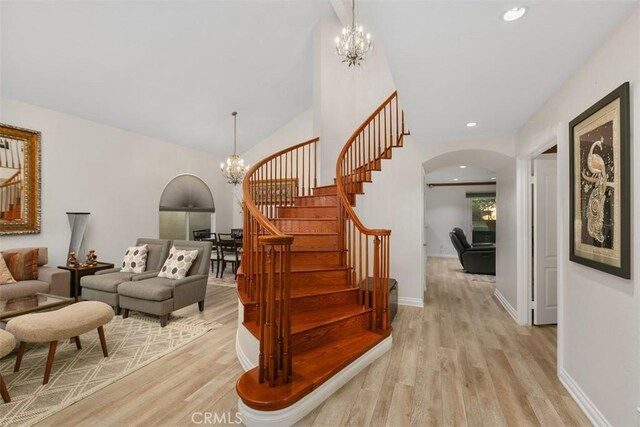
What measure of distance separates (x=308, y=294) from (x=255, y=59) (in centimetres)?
432

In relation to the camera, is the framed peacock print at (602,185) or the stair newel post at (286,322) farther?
the stair newel post at (286,322)

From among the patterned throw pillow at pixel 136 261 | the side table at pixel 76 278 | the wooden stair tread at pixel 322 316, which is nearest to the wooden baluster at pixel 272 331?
the wooden stair tread at pixel 322 316

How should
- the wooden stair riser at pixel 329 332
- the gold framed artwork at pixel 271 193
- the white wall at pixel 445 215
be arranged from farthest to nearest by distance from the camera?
1. the white wall at pixel 445 215
2. the gold framed artwork at pixel 271 193
3. the wooden stair riser at pixel 329 332

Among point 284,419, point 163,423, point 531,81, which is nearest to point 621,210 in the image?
point 531,81

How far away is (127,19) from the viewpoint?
3.56 m

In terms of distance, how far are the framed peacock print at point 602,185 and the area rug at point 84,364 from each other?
3.55 meters

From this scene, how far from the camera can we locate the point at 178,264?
3818 mm

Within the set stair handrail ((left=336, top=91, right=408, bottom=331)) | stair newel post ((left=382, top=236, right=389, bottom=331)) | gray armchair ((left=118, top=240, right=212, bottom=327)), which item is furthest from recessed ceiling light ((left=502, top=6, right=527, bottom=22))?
gray armchair ((left=118, top=240, right=212, bottom=327))

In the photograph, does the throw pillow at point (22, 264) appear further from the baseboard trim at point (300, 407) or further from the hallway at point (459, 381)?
the hallway at point (459, 381)

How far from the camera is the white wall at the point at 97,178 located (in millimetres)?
4324

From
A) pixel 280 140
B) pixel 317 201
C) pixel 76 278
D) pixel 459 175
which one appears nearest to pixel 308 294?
pixel 317 201

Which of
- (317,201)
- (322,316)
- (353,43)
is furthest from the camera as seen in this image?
(317,201)

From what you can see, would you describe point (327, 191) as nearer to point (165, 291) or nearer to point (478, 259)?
point (165, 291)

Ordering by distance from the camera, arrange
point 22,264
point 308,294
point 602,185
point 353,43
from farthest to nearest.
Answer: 1. point 22,264
2. point 353,43
3. point 308,294
4. point 602,185
